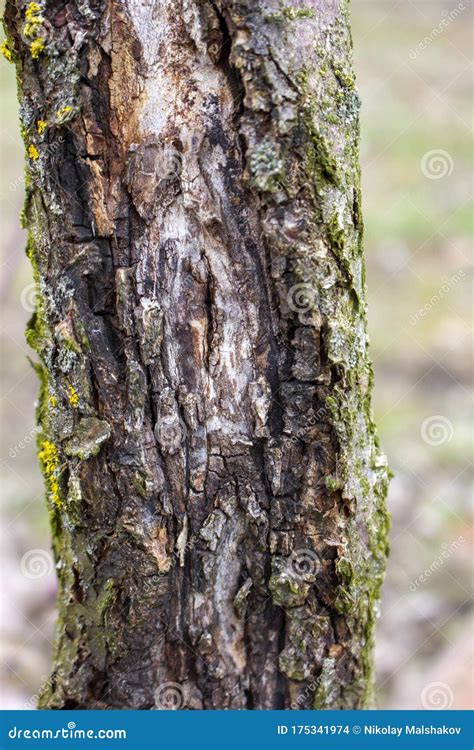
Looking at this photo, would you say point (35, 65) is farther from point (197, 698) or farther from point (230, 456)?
point (197, 698)

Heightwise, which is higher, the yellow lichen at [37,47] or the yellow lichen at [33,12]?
the yellow lichen at [33,12]

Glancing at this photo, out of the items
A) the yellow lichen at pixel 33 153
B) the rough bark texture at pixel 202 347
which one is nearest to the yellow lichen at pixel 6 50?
the rough bark texture at pixel 202 347

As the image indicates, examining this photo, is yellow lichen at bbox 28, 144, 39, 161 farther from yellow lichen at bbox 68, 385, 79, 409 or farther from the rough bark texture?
yellow lichen at bbox 68, 385, 79, 409

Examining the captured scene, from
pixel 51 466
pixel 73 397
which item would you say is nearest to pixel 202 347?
pixel 73 397

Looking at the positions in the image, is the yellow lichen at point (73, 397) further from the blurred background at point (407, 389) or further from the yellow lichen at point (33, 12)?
the blurred background at point (407, 389)

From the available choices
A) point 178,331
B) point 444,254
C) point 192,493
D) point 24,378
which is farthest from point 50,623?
point 444,254

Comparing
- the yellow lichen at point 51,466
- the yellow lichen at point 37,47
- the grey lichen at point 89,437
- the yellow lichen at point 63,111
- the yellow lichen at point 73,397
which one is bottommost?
the yellow lichen at point 51,466
